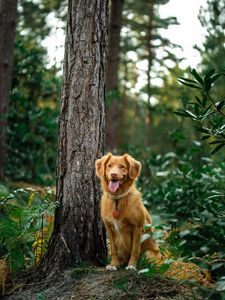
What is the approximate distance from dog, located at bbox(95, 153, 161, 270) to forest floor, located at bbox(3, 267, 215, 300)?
318 mm

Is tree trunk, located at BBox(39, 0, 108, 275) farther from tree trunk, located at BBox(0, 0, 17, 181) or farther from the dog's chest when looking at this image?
tree trunk, located at BBox(0, 0, 17, 181)

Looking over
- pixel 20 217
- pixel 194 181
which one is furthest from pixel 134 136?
pixel 20 217

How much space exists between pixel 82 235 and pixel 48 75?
1084 centimetres

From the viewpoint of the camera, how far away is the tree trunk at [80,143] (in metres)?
6.67

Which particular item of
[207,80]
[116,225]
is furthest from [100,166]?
[207,80]

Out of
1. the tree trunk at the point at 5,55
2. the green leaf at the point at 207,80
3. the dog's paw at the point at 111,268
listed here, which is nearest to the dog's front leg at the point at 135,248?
the dog's paw at the point at 111,268

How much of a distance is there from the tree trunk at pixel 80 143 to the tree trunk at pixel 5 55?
17.2 ft

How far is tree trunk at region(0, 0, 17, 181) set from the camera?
38.5 ft

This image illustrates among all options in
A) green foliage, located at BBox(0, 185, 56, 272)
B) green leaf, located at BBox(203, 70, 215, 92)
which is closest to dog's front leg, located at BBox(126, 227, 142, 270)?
green foliage, located at BBox(0, 185, 56, 272)

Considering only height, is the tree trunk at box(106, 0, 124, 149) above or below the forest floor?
above

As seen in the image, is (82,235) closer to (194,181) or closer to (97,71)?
(97,71)

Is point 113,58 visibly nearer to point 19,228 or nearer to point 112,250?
point 19,228

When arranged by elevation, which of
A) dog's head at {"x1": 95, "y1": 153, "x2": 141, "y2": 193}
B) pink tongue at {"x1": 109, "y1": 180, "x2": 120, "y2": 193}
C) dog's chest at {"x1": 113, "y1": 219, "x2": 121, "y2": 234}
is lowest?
dog's chest at {"x1": 113, "y1": 219, "x2": 121, "y2": 234}

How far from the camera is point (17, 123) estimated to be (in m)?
15.1
